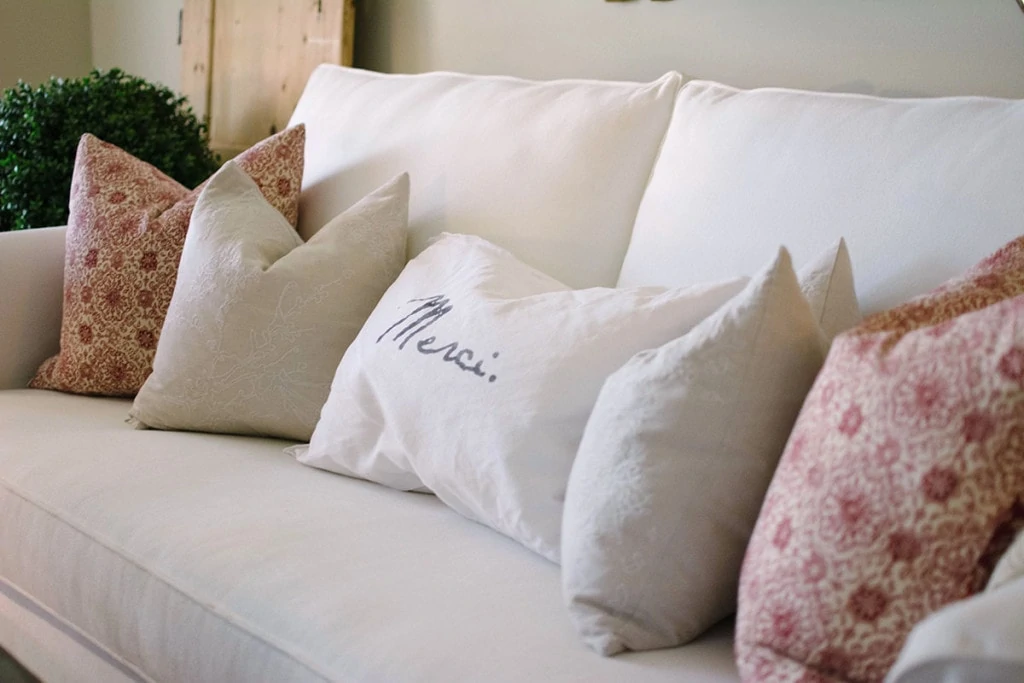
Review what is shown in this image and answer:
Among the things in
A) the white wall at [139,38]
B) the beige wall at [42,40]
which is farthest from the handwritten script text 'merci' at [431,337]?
the beige wall at [42,40]

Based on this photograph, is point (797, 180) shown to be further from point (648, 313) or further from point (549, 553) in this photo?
point (549, 553)

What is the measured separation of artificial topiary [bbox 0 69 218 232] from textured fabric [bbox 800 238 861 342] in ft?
5.56

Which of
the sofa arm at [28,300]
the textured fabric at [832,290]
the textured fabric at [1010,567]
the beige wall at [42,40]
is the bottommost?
the sofa arm at [28,300]

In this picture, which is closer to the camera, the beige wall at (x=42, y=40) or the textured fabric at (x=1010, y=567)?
the textured fabric at (x=1010, y=567)

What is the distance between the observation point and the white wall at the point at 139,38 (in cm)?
321

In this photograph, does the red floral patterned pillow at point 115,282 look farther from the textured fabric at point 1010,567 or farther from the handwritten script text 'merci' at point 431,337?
the textured fabric at point 1010,567

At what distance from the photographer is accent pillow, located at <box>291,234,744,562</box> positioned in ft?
3.48

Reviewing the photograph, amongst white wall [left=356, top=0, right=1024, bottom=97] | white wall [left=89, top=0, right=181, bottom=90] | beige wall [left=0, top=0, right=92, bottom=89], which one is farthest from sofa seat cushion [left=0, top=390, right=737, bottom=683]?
beige wall [left=0, top=0, right=92, bottom=89]

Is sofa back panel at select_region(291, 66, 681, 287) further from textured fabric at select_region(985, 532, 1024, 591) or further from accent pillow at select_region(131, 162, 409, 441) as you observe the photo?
textured fabric at select_region(985, 532, 1024, 591)

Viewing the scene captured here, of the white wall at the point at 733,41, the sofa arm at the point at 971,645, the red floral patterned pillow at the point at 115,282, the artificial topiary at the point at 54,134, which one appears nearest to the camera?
the sofa arm at the point at 971,645

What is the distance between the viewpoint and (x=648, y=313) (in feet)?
3.50

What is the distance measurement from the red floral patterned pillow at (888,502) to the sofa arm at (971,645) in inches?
3.8

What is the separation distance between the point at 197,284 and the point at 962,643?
116cm

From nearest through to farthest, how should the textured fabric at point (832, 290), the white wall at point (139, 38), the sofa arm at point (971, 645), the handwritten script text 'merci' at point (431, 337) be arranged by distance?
the sofa arm at point (971, 645), the textured fabric at point (832, 290), the handwritten script text 'merci' at point (431, 337), the white wall at point (139, 38)
